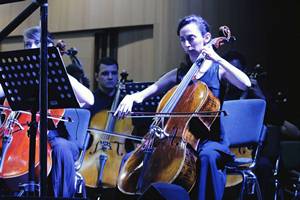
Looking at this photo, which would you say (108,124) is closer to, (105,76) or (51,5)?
(105,76)

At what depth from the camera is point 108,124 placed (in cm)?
364

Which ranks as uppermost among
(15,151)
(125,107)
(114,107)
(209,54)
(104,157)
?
(209,54)

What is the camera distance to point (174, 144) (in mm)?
2748

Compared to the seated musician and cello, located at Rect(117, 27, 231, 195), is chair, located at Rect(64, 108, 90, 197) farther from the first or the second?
cello, located at Rect(117, 27, 231, 195)

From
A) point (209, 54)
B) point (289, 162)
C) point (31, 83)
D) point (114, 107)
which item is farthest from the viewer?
point (289, 162)

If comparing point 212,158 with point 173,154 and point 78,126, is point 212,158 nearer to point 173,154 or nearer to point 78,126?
point 173,154

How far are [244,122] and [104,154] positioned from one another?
86 centimetres

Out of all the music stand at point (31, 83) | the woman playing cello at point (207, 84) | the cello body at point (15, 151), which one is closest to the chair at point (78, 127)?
the cello body at point (15, 151)

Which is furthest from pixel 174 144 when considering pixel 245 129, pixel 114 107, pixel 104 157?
pixel 114 107

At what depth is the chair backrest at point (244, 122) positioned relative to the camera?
127 inches

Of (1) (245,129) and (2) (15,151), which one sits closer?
(2) (15,151)

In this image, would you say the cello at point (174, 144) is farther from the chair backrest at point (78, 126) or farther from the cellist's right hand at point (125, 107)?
the chair backrest at point (78, 126)

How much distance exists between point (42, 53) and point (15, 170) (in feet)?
2.61

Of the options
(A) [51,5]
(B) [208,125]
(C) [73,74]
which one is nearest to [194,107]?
(B) [208,125]
